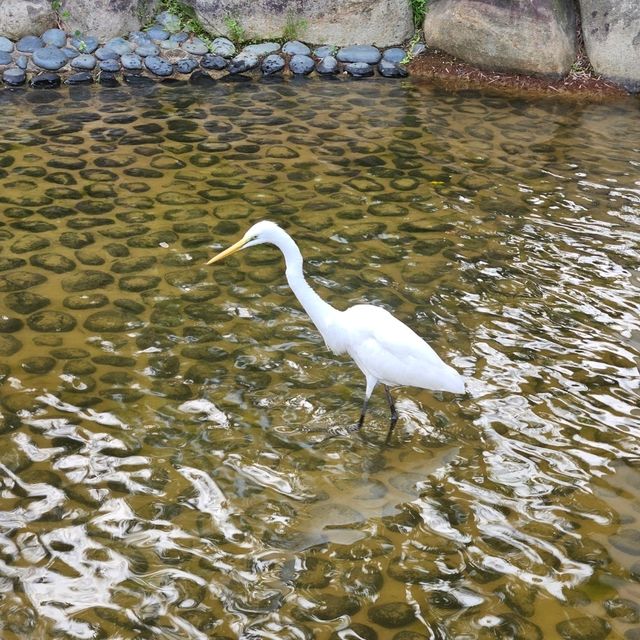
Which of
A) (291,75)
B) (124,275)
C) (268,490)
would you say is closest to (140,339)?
(124,275)

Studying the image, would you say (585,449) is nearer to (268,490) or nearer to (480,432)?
(480,432)

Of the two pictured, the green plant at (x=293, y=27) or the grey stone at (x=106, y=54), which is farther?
the green plant at (x=293, y=27)


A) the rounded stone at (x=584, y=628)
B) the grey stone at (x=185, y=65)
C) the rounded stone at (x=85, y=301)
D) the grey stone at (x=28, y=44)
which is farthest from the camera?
the grey stone at (x=185, y=65)

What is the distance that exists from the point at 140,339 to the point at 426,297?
1.67 metres

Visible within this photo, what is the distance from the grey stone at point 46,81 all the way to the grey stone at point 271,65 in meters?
1.96

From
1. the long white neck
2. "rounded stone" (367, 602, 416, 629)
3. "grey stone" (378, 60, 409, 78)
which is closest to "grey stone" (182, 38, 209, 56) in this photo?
"grey stone" (378, 60, 409, 78)

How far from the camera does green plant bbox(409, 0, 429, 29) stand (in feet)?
30.2

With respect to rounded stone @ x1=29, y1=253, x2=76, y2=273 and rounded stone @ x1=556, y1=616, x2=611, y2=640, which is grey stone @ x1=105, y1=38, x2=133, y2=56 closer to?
rounded stone @ x1=29, y1=253, x2=76, y2=273

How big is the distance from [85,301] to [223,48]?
15.0 feet

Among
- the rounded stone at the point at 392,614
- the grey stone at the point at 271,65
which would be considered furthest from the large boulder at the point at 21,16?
the rounded stone at the point at 392,614

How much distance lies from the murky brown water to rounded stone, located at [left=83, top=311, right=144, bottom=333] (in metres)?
0.02

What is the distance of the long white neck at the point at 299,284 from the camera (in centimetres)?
387

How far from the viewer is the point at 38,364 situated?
14.7 feet

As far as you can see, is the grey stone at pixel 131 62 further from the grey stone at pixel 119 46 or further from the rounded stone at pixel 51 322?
the rounded stone at pixel 51 322
